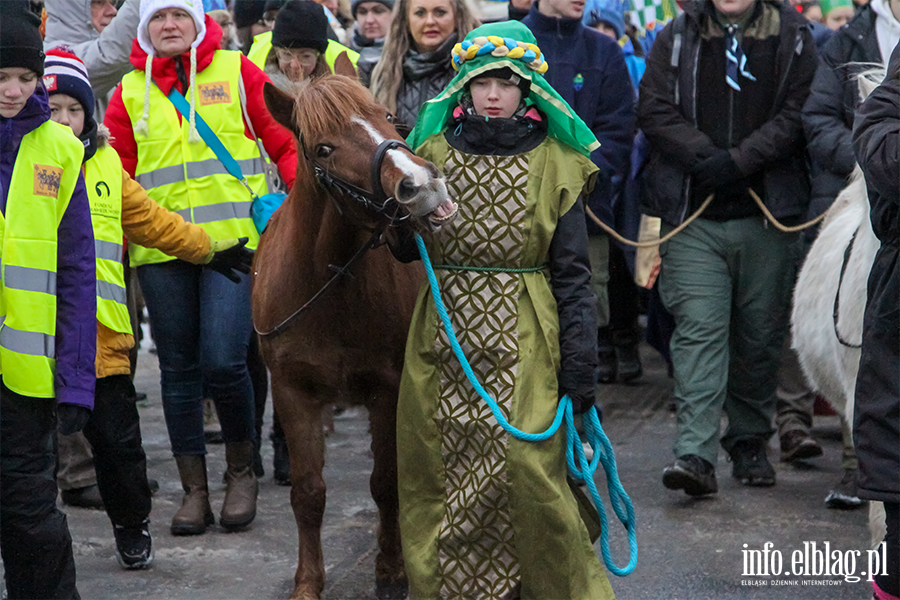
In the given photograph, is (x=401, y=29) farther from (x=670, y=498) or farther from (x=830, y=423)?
(x=830, y=423)

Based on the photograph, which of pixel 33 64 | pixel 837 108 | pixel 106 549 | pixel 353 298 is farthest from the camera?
pixel 837 108

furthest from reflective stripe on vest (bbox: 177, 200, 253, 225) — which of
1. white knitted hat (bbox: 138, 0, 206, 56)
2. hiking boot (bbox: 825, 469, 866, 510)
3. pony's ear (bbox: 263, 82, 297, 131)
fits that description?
hiking boot (bbox: 825, 469, 866, 510)

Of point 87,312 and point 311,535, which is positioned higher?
point 87,312

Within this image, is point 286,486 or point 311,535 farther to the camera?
point 286,486

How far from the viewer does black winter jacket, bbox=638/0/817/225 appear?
5.85 meters

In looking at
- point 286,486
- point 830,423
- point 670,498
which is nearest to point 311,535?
point 286,486

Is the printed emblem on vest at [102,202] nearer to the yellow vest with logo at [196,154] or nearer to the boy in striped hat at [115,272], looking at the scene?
the boy in striped hat at [115,272]

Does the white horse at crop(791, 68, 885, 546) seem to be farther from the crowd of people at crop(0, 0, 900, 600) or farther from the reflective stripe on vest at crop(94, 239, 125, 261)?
the reflective stripe on vest at crop(94, 239, 125, 261)

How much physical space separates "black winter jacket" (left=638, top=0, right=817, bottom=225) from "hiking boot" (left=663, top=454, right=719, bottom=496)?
4.02 feet

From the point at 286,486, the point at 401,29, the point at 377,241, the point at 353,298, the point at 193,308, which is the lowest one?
the point at 286,486

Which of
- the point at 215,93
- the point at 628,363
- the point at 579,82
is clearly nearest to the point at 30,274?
the point at 215,93

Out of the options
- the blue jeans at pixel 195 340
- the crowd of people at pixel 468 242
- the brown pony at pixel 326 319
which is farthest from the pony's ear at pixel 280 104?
the blue jeans at pixel 195 340

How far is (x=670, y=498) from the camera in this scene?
19.3 ft

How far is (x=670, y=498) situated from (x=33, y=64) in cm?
370
